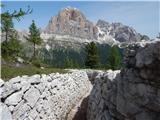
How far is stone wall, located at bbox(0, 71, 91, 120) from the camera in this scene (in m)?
10.5

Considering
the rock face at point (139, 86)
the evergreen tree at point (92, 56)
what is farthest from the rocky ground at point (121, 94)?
the evergreen tree at point (92, 56)

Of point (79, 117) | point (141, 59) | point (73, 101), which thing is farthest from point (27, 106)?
point (73, 101)

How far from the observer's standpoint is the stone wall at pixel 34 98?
10.5 meters

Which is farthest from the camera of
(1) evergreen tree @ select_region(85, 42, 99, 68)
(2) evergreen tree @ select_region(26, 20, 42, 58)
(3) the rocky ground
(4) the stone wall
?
(1) evergreen tree @ select_region(85, 42, 99, 68)

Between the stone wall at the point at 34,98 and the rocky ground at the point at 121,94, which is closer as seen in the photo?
the rocky ground at the point at 121,94

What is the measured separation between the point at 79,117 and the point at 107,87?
5377 mm

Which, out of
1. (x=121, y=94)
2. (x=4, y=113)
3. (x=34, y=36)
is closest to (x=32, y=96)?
(x=4, y=113)

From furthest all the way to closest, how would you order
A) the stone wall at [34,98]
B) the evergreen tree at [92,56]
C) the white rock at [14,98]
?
the evergreen tree at [92,56], the stone wall at [34,98], the white rock at [14,98]

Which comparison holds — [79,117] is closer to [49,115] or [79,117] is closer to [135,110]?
[49,115]

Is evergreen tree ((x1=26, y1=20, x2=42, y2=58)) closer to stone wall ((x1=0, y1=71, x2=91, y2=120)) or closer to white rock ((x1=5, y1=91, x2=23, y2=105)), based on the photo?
stone wall ((x1=0, y1=71, x2=91, y2=120))

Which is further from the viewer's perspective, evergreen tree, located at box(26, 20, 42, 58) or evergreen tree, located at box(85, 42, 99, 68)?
evergreen tree, located at box(85, 42, 99, 68)

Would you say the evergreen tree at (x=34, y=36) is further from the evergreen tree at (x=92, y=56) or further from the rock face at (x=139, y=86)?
the rock face at (x=139, y=86)

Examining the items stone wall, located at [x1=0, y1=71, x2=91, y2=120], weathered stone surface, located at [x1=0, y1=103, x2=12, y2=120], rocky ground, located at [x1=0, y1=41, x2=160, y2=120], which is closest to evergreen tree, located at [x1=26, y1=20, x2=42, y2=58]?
stone wall, located at [x1=0, y1=71, x2=91, y2=120]

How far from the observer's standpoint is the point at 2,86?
10.9 metres
